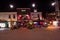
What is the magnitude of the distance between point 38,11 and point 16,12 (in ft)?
6.91

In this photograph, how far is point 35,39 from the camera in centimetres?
441

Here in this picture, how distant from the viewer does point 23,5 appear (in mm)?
14539

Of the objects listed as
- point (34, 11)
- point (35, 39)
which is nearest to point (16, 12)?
point (34, 11)

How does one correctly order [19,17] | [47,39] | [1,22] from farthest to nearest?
[19,17] < [1,22] < [47,39]

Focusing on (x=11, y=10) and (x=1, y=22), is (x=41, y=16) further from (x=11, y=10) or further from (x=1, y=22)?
(x=1, y=22)

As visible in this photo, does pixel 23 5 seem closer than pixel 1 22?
No

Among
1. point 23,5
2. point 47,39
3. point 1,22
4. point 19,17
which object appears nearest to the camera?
point 47,39

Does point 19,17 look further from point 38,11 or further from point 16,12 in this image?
point 38,11

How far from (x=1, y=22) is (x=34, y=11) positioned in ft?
10.5

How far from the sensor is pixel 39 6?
1488 cm

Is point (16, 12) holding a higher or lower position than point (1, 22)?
higher

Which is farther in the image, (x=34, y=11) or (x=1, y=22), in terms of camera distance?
(x=34, y=11)

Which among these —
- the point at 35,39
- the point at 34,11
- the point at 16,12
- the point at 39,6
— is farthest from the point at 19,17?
the point at 35,39

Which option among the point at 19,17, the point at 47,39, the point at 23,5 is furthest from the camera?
the point at 23,5
